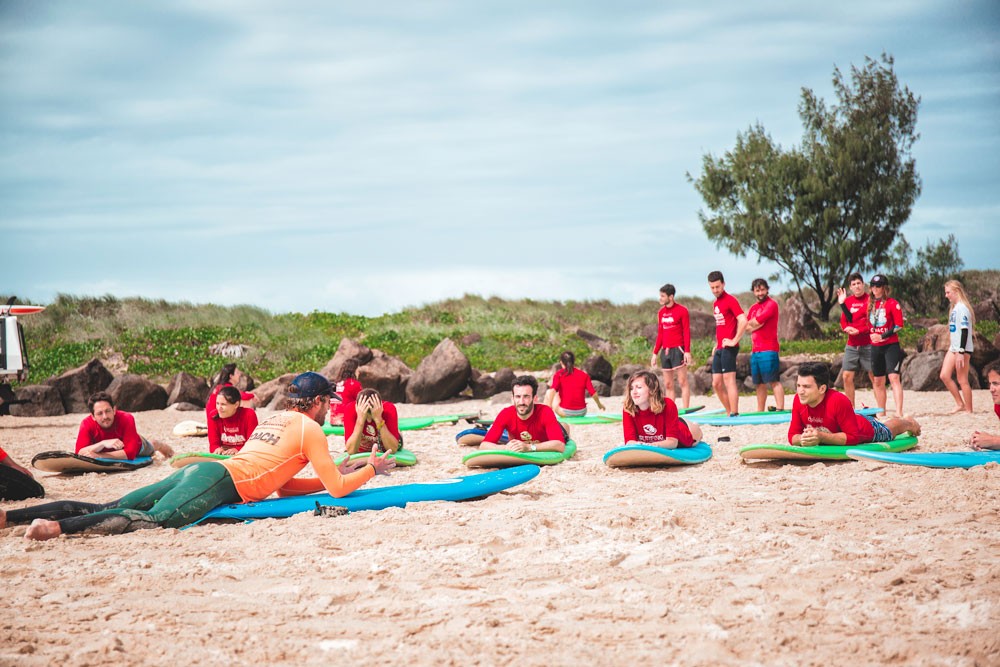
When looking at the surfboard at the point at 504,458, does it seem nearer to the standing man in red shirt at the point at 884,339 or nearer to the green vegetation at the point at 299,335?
the standing man in red shirt at the point at 884,339

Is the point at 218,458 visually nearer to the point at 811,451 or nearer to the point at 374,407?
the point at 374,407

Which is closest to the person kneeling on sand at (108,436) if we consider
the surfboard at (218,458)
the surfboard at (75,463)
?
the surfboard at (75,463)

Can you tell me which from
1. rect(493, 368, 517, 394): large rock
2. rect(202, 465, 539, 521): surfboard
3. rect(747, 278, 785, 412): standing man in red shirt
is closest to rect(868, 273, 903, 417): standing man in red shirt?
rect(747, 278, 785, 412): standing man in red shirt

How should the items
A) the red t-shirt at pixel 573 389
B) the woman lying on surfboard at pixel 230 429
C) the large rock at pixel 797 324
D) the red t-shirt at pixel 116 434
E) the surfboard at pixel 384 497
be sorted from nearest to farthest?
the surfboard at pixel 384 497
the woman lying on surfboard at pixel 230 429
the red t-shirt at pixel 116 434
the red t-shirt at pixel 573 389
the large rock at pixel 797 324

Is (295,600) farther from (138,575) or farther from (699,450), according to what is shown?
(699,450)

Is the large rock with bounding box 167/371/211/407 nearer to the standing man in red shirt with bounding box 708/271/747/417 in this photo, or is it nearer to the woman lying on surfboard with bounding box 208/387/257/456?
the woman lying on surfboard with bounding box 208/387/257/456

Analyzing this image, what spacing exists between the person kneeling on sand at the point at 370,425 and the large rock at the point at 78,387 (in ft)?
38.6

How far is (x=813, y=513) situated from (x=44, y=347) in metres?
27.4

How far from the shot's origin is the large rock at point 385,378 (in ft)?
60.7

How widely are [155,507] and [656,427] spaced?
4.70 metres

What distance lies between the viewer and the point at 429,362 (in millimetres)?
18891

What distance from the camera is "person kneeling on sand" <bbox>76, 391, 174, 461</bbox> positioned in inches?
376

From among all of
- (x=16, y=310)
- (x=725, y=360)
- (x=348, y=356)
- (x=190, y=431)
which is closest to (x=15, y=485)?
(x=190, y=431)

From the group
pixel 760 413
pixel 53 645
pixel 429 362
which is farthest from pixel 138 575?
pixel 429 362
